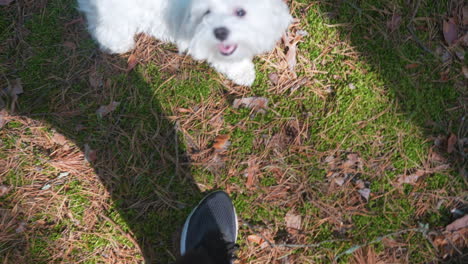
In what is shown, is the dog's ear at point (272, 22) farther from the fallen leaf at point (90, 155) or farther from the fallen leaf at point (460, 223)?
the fallen leaf at point (460, 223)

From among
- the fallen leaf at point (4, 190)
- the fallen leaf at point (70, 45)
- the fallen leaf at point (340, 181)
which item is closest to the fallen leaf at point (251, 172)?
the fallen leaf at point (340, 181)

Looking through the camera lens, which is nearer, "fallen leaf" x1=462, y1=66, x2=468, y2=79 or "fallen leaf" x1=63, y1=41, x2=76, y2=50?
"fallen leaf" x1=462, y1=66, x2=468, y2=79

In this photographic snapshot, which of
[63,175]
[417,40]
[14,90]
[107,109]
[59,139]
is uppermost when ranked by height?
[417,40]

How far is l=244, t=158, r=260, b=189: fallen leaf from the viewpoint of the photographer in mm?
2943

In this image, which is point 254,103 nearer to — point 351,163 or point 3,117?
point 351,163

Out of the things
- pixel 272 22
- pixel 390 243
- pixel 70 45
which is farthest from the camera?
pixel 70 45

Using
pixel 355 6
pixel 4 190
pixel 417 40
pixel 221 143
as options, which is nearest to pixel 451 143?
pixel 417 40

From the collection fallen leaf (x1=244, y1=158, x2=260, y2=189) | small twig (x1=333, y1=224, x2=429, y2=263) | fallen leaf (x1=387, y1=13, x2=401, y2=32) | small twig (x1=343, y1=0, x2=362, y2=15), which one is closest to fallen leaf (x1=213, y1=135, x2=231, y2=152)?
fallen leaf (x1=244, y1=158, x2=260, y2=189)

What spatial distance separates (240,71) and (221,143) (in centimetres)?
68

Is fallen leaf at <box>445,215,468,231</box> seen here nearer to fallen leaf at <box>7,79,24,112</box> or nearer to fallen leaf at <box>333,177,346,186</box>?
fallen leaf at <box>333,177,346,186</box>

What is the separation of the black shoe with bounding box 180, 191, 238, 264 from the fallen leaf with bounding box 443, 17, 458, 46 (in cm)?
251

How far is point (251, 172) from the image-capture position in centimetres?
296

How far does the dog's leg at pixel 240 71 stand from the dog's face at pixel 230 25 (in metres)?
0.45

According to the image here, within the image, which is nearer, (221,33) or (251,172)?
(221,33)
